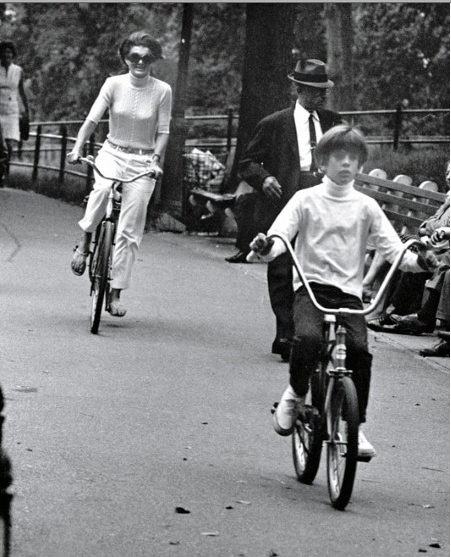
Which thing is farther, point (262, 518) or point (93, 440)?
point (93, 440)

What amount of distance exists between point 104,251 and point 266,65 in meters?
9.20

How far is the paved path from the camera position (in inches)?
234

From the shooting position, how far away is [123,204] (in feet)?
37.8

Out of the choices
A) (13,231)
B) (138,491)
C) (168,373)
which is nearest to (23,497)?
(138,491)

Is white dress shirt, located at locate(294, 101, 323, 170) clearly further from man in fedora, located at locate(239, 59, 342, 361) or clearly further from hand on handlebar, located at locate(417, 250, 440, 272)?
hand on handlebar, located at locate(417, 250, 440, 272)

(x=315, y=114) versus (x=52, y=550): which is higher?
(x=315, y=114)

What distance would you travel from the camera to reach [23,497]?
6.25 metres

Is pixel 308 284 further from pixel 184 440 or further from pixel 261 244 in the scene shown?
pixel 184 440

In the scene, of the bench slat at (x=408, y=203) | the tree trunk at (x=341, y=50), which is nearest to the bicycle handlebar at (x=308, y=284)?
the bench slat at (x=408, y=203)

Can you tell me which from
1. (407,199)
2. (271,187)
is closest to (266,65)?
(407,199)

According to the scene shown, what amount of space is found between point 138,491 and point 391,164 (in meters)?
18.5

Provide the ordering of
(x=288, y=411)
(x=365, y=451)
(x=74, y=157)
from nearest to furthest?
(x=365, y=451) < (x=288, y=411) < (x=74, y=157)

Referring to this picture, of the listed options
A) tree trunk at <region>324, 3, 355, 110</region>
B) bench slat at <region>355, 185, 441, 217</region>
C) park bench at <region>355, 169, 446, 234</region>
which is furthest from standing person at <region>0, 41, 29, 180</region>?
tree trunk at <region>324, 3, 355, 110</region>

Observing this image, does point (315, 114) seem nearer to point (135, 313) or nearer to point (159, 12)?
point (135, 313)
